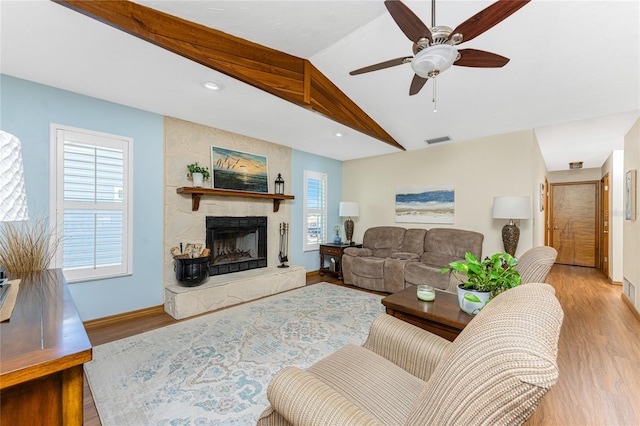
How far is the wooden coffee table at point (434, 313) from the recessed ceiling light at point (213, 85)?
2.44 metres

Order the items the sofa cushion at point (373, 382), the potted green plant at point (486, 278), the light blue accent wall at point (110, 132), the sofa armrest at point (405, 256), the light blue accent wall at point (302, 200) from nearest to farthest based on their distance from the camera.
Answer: the sofa cushion at point (373, 382) < the potted green plant at point (486, 278) < the light blue accent wall at point (110, 132) < the sofa armrest at point (405, 256) < the light blue accent wall at point (302, 200)

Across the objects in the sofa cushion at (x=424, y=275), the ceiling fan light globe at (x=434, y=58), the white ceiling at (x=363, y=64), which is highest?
the white ceiling at (x=363, y=64)

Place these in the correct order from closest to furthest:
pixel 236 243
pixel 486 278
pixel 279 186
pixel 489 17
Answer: pixel 489 17 < pixel 486 278 < pixel 236 243 < pixel 279 186

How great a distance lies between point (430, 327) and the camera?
1870 millimetres

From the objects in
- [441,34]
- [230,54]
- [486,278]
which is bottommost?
[486,278]

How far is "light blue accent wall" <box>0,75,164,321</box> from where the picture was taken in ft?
8.01

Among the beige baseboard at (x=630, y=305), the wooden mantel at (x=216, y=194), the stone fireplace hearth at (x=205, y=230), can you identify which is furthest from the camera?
the wooden mantel at (x=216, y=194)

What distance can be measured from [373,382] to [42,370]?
1.19 m

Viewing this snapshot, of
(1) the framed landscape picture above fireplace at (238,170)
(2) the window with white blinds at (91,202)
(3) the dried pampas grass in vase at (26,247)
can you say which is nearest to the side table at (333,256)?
(1) the framed landscape picture above fireplace at (238,170)

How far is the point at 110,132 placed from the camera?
2.90m

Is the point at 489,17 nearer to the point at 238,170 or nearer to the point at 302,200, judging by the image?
the point at 238,170

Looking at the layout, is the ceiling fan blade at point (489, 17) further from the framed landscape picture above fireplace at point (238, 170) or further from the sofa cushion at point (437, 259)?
the framed landscape picture above fireplace at point (238, 170)

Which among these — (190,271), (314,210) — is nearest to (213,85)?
(190,271)

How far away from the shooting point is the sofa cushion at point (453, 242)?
A: 3.99 m
